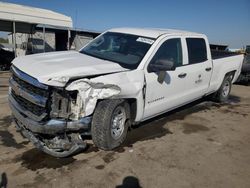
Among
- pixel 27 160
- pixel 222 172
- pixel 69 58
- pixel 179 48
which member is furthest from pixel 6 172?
pixel 179 48

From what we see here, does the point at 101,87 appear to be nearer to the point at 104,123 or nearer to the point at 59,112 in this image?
the point at 104,123

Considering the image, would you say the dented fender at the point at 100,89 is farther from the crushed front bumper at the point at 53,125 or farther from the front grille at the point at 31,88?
the front grille at the point at 31,88

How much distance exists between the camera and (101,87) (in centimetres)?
409

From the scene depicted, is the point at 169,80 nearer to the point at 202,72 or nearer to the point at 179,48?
the point at 179,48

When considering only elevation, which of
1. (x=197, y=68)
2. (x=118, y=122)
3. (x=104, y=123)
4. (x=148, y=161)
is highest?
(x=197, y=68)

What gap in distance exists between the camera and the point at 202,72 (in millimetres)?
6543

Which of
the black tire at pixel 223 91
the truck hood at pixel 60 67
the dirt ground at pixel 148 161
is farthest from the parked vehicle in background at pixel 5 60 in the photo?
the black tire at pixel 223 91

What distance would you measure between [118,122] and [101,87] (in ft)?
2.63

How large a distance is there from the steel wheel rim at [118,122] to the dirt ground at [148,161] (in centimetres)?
28

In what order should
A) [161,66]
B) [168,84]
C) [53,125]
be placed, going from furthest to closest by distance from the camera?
[168,84], [161,66], [53,125]

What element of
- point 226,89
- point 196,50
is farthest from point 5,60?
point 196,50

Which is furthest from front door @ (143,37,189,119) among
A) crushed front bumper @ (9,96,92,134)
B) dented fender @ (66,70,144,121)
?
crushed front bumper @ (9,96,92,134)

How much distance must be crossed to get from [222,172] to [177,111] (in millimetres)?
3203

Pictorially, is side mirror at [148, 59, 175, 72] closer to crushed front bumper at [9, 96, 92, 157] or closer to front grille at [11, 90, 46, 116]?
crushed front bumper at [9, 96, 92, 157]
